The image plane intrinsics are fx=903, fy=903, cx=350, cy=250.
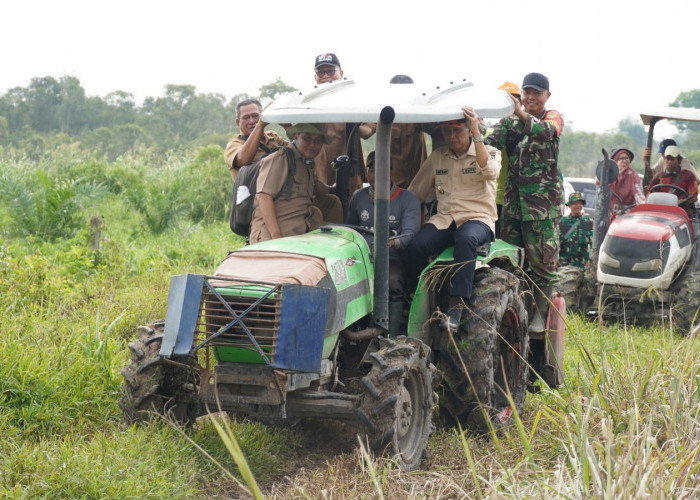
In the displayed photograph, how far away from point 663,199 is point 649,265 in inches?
40.9

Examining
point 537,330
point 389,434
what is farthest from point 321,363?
point 537,330

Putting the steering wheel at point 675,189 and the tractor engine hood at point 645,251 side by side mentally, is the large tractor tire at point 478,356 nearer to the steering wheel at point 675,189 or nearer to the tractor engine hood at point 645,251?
the tractor engine hood at point 645,251

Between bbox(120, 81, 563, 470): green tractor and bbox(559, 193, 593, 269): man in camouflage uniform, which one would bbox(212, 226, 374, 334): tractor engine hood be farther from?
bbox(559, 193, 593, 269): man in camouflage uniform

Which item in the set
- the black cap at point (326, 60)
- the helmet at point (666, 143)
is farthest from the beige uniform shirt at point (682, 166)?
the black cap at point (326, 60)

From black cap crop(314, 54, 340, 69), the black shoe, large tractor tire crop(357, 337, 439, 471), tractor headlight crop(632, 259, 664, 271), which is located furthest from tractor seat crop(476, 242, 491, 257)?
tractor headlight crop(632, 259, 664, 271)

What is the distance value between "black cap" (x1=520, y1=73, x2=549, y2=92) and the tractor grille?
3.21 m

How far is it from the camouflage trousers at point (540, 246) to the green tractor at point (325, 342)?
1236 mm

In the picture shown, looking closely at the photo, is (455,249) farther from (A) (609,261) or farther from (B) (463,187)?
(A) (609,261)

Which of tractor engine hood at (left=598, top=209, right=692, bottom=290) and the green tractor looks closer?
the green tractor

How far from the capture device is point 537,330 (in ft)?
23.9

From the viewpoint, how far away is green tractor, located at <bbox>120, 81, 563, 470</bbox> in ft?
15.7

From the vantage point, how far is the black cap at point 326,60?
25.1 ft

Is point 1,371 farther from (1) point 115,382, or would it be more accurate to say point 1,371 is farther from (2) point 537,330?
(2) point 537,330

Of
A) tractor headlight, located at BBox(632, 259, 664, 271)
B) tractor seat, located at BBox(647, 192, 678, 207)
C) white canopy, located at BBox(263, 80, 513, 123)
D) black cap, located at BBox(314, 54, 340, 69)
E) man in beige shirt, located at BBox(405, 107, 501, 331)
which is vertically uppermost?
black cap, located at BBox(314, 54, 340, 69)
